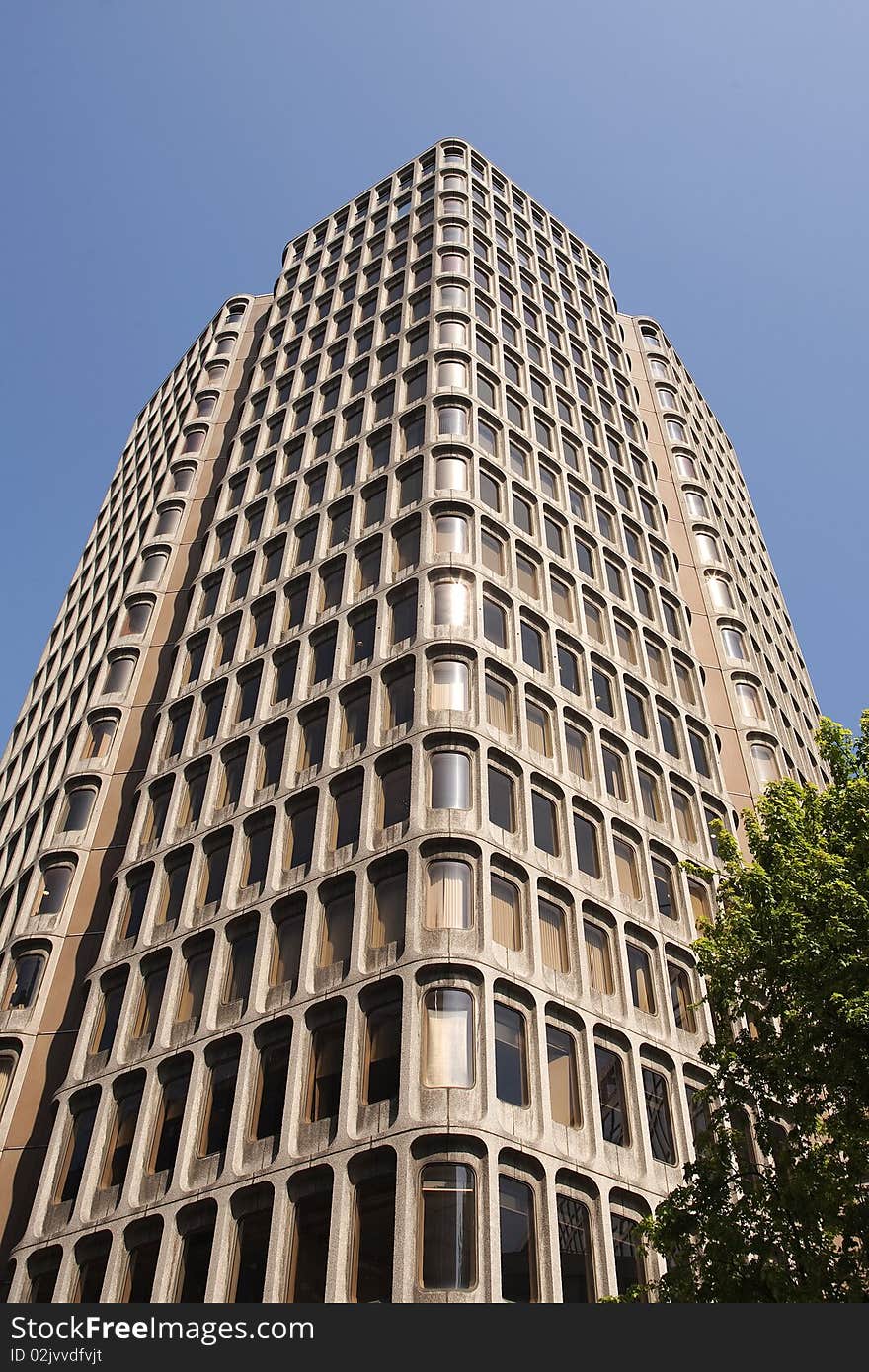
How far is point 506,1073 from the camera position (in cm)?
2422

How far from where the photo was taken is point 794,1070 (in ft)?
57.4

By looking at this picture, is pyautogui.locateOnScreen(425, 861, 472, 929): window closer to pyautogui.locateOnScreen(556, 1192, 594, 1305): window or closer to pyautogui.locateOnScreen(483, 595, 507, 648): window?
pyautogui.locateOnScreen(556, 1192, 594, 1305): window

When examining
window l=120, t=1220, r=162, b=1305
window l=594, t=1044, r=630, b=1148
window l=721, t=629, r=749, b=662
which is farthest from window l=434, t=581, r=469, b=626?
window l=120, t=1220, r=162, b=1305

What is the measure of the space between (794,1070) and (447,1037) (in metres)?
8.60

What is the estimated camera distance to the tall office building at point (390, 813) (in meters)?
23.8

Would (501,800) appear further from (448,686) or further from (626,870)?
(626,870)

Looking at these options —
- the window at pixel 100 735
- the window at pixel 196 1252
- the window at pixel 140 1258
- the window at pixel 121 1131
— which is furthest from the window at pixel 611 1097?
the window at pixel 100 735

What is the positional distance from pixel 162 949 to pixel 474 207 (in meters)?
39.4

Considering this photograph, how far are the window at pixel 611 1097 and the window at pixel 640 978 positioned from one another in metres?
2.40

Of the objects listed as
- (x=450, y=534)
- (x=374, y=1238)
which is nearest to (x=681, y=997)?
(x=374, y=1238)

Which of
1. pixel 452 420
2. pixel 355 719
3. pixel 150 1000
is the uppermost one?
pixel 452 420

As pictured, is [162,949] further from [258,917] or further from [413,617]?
[413,617]

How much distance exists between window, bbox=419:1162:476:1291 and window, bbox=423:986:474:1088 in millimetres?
1851

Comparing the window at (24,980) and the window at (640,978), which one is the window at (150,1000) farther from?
the window at (640,978)
